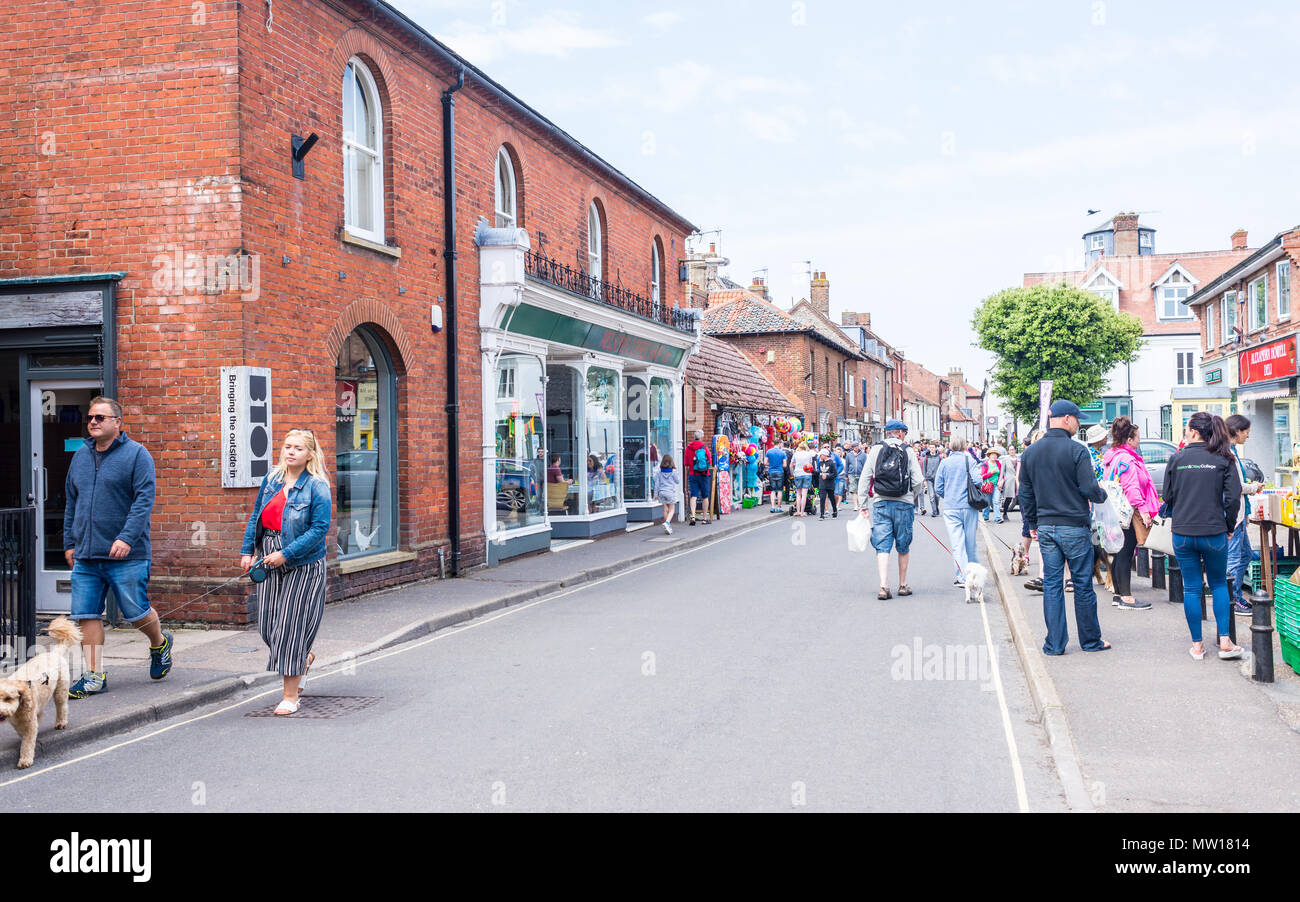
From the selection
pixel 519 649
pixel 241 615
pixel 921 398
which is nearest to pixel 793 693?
pixel 519 649

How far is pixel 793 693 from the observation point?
704 centimetres

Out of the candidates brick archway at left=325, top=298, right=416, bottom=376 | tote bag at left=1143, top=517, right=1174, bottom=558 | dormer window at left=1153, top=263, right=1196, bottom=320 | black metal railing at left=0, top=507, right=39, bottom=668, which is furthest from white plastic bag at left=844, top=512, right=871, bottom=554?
dormer window at left=1153, top=263, right=1196, bottom=320

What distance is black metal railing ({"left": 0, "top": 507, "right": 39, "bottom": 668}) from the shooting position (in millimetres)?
7383

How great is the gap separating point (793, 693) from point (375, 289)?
7.17 meters

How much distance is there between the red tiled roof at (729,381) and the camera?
90.4ft

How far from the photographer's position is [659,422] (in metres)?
22.6

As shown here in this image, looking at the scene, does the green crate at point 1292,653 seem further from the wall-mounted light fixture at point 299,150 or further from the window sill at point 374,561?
the wall-mounted light fixture at point 299,150

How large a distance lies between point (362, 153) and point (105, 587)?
665cm

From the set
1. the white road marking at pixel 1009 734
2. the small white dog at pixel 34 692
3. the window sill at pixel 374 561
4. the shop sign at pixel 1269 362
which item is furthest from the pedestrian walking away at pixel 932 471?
the small white dog at pixel 34 692

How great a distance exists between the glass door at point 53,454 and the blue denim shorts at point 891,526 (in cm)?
809

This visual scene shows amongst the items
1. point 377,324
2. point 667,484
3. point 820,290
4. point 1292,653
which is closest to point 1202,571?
point 1292,653

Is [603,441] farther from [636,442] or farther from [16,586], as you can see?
[16,586]

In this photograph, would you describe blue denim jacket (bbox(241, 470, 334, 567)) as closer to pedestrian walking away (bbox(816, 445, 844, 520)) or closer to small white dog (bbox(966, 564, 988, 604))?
small white dog (bbox(966, 564, 988, 604))
